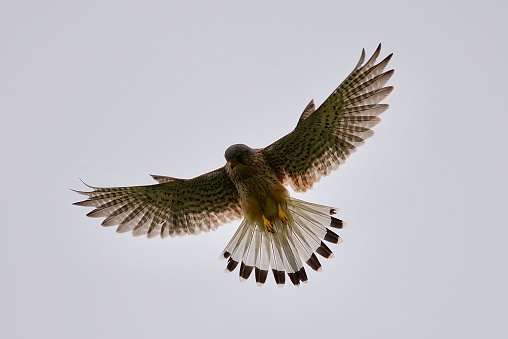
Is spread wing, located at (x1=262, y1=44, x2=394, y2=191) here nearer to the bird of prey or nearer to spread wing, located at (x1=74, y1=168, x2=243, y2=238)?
the bird of prey

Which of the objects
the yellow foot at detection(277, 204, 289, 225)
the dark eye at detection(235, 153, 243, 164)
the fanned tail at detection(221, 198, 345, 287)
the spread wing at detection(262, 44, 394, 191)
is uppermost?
the dark eye at detection(235, 153, 243, 164)

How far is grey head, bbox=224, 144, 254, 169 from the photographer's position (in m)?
10.4

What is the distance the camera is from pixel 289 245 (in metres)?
10.8

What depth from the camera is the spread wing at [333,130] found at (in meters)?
10.1

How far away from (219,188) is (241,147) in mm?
899

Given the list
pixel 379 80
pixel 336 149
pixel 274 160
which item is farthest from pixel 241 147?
pixel 379 80

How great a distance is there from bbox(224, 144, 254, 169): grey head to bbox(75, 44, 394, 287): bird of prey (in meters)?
0.01

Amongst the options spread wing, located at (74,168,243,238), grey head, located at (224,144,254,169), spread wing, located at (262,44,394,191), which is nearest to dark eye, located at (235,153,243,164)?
grey head, located at (224,144,254,169)

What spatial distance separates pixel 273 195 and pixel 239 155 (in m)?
0.69

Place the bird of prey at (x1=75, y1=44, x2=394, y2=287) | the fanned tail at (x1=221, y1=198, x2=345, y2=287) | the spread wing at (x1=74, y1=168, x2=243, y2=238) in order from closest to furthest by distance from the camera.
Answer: the bird of prey at (x1=75, y1=44, x2=394, y2=287)
the fanned tail at (x1=221, y1=198, x2=345, y2=287)
the spread wing at (x1=74, y1=168, x2=243, y2=238)

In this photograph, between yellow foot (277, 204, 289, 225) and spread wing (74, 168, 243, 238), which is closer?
yellow foot (277, 204, 289, 225)

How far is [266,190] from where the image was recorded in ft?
34.7

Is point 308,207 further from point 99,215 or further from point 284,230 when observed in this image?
point 99,215

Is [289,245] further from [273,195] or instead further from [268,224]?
[273,195]
